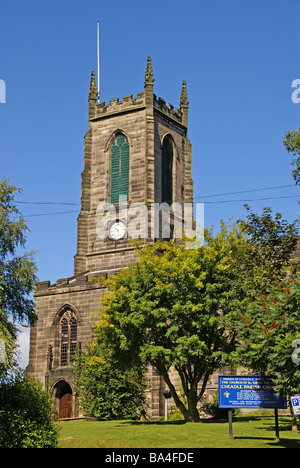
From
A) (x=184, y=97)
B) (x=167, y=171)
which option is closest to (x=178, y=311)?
(x=167, y=171)

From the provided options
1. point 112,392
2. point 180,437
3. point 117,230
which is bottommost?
point 180,437

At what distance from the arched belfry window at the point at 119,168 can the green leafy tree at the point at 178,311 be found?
2373 centimetres

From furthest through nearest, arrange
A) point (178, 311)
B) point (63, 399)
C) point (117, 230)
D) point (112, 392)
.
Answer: point (117, 230) < point (63, 399) < point (112, 392) < point (178, 311)

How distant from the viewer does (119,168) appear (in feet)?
195

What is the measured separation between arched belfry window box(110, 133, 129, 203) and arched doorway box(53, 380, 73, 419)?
54.5 feet

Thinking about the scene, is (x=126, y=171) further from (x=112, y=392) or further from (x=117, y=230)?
(x=112, y=392)

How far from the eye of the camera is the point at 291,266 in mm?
29656

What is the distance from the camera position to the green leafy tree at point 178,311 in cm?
3325

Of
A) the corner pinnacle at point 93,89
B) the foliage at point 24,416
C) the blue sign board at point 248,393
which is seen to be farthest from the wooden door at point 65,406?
the blue sign board at point 248,393

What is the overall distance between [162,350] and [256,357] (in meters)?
11.0

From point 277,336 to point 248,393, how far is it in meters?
2.56

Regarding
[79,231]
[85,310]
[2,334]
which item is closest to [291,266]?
[2,334]

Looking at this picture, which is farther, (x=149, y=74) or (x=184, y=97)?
(x=184, y=97)
